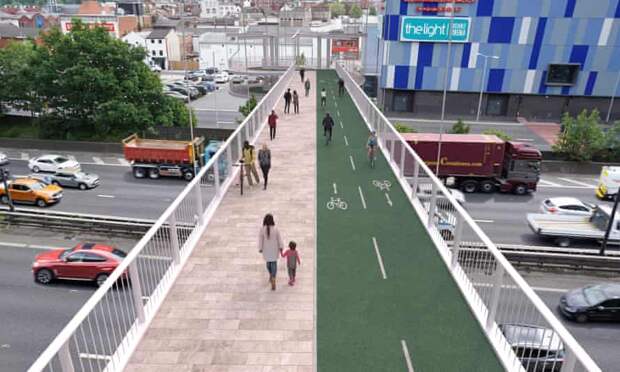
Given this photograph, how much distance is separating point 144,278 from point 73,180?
31740 millimetres

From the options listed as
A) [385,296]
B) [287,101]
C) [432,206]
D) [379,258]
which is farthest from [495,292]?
[287,101]

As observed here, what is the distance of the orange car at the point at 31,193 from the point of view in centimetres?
3231

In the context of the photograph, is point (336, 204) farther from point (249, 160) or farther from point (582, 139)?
point (582, 139)

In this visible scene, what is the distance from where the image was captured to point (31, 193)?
106 ft

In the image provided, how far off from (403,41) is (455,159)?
26830 millimetres

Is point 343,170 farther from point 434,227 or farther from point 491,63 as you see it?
point 491,63

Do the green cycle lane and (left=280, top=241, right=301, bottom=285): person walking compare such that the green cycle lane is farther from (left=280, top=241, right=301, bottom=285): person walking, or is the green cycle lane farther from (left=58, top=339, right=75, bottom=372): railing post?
(left=58, top=339, right=75, bottom=372): railing post

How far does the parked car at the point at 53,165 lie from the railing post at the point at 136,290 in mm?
34404

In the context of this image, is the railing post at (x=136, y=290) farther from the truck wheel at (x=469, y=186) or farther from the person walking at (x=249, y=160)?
the truck wheel at (x=469, y=186)

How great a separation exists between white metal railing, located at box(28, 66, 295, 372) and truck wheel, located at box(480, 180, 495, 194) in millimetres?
25558

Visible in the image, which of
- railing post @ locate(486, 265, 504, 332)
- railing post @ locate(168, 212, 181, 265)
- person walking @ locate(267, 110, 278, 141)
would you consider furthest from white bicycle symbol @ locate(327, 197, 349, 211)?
person walking @ locate(267, 110, 278, 141)

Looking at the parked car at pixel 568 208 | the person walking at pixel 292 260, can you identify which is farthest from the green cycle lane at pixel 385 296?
the parked car at pixel 568 208

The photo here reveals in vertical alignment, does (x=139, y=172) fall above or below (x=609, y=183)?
below

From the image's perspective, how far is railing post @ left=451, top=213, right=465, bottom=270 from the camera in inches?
369
